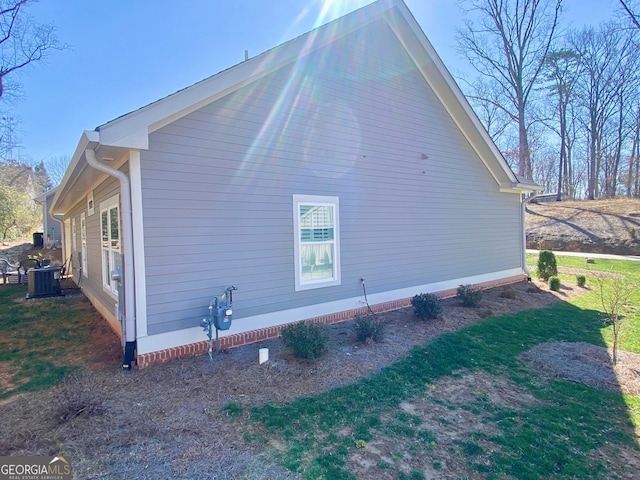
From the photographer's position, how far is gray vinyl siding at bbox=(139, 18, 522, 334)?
5.15m

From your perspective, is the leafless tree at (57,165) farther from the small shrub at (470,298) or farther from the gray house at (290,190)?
the small shrub at (470,298)

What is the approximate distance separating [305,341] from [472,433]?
2.34 m

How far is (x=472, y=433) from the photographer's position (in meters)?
3.43

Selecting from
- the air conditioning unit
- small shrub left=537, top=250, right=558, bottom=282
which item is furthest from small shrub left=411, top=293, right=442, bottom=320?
the air conditioning unit

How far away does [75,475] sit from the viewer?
2717mm

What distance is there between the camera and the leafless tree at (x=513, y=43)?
23.0 m

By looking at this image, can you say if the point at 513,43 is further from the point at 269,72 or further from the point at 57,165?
the point at 57,165

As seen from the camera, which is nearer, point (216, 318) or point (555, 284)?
point (216, 318)

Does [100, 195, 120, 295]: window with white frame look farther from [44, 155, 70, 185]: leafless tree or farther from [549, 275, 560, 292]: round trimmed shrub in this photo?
[44, 155, 70, 185]: leafless tree

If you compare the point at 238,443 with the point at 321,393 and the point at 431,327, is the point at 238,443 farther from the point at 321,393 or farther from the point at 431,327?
the point at 431,327

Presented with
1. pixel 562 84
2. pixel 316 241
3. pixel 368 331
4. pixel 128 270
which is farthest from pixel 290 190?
pixel 562 84

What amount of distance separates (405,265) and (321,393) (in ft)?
15.7

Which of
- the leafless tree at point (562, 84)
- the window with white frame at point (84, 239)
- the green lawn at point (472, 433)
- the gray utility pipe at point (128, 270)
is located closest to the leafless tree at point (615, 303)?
the green lawn at point (472, 433)
